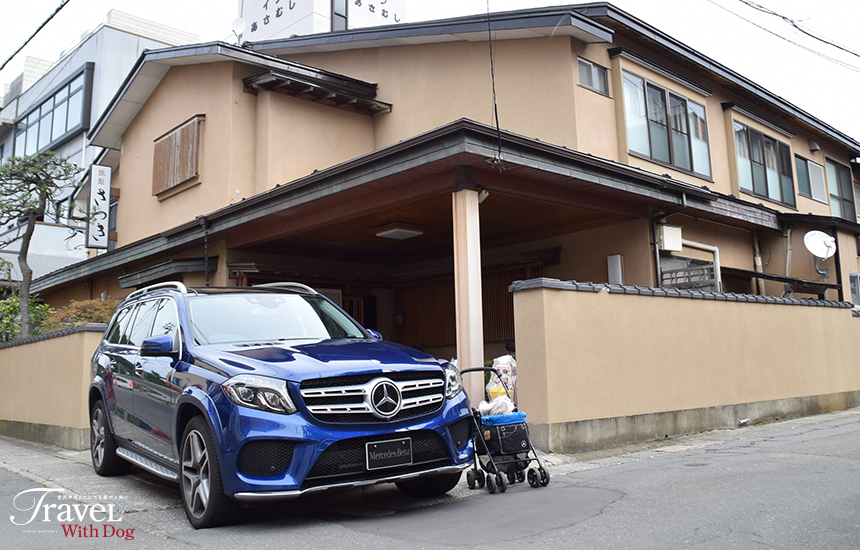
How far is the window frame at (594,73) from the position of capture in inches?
484

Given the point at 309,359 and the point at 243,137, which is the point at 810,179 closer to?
the point at 243,137

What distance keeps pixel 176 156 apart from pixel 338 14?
18600 millimetres

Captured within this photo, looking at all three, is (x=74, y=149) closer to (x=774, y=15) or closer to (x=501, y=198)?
(x=501, y=198)

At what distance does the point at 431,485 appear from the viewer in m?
5.68

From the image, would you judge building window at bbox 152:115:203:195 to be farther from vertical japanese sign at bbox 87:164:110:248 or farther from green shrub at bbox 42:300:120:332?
green shrub at bbox 42:300:120:332

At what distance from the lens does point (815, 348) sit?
12.3 m

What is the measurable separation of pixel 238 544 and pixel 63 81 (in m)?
31.2

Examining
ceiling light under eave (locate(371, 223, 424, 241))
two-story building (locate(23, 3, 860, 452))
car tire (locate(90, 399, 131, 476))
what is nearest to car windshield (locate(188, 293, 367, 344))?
car tire (locate(90, 399, 131, 476))

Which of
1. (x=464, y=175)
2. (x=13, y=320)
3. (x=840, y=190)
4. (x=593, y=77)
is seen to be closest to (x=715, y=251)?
(x=593, y=77)

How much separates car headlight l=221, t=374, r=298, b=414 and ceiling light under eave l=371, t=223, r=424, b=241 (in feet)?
22.3

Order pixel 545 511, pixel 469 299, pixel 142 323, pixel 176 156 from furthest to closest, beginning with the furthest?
pixel 176 156
pixel 469 299
pixel 142 323
pixel 545 511

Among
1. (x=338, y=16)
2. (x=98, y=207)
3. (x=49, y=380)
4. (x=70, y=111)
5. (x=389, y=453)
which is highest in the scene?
(x=338, y=16)

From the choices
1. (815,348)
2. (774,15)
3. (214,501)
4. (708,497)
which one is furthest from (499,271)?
(214,501)

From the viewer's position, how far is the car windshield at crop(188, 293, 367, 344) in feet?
19.0
